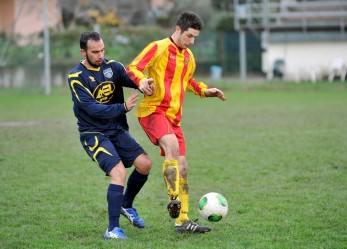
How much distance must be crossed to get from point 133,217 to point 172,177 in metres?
0.76

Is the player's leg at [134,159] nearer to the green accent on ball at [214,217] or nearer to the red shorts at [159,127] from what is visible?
the red shorts at [159,127]

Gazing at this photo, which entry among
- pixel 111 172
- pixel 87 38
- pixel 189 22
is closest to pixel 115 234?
pixel 111 172

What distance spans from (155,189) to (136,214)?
6.22 ft

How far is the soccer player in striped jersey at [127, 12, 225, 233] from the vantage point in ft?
20.5

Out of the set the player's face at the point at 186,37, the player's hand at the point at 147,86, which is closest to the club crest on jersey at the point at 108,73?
the player's hand at the point at 147,86

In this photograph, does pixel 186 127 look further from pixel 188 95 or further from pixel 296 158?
pixel 188 95

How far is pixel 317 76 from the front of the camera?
28.0 metres

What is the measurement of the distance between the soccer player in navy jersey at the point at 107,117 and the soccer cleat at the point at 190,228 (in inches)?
17.8

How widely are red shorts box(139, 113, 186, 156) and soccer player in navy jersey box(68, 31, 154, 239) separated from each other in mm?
191

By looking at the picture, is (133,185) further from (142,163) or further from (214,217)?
(214,217)

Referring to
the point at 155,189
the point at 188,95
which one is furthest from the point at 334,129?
the point at 188,95

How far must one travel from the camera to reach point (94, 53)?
20.1 ft

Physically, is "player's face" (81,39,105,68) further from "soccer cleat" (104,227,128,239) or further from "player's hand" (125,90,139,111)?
"soccer cleat" (104,227,128,239)

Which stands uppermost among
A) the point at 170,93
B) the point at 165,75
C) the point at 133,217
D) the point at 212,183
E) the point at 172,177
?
the point at 165,75
